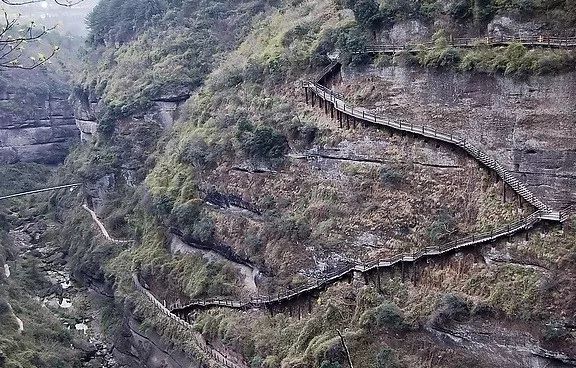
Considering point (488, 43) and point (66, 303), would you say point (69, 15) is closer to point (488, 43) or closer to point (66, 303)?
point (66, 303)

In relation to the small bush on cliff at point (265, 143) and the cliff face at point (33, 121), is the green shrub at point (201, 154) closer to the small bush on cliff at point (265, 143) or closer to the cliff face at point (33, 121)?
the small bush on cliff at point (265, 143)

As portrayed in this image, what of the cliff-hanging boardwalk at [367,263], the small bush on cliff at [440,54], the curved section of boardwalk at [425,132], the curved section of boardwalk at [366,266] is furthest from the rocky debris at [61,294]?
the small bush on cliff at [440,54]

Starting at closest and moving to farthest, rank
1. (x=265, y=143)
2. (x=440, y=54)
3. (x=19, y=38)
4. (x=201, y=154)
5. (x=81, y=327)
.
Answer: (x=19, y=38)
(x=440, y=54)
(x=265, y=143)
(x=201, y=154)
(x=81, y=327)

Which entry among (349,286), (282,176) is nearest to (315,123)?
(282,176)

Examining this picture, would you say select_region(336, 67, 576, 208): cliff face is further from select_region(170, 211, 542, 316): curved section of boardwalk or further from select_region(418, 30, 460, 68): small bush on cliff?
select_region(170, 211, 542, 316): curved section of boardwalk

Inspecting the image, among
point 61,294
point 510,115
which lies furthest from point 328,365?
point 61,294

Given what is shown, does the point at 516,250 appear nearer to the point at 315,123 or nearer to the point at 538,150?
the point at 538,150
